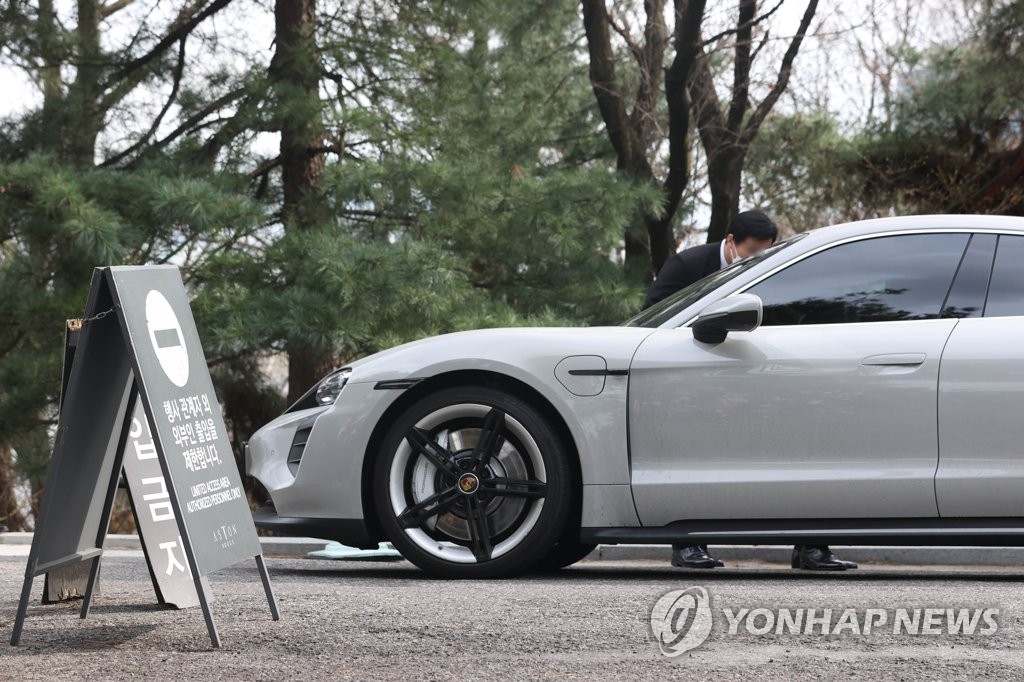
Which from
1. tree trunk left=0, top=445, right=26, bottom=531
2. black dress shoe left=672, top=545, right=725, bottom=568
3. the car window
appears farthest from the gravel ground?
tree trunk left=0, top=445, right=26, bottom=531

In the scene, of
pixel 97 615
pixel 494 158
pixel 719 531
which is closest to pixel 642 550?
pixel 719 531

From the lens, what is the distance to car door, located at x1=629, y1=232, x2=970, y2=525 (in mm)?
5457

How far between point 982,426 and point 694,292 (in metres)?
1.32

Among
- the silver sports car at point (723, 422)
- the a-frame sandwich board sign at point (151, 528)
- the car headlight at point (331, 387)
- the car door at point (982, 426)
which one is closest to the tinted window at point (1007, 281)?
the silver sports car at point (723, 422)

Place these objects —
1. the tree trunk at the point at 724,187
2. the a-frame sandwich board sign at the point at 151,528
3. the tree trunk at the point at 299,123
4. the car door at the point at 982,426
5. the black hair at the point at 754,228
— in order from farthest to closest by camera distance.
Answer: the tree trunk at the point at 724,187 → the tree trunk at the point at 299,123 → the black hair at the point at 754,228 → the car door at the point at 982,426 → the a-frame sandwich board sign at the point at 151,528

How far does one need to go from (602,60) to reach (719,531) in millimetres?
9680

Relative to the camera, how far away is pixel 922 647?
3.82 m

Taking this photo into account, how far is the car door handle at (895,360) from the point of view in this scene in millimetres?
5465

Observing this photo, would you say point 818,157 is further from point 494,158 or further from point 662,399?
point 662,399

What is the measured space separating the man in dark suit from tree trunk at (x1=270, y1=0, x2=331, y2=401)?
484 centimetres

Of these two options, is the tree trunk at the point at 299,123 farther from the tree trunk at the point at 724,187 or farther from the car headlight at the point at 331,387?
the car headlight at the point at 331,387

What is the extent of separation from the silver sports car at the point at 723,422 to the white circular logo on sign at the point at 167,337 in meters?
1.50

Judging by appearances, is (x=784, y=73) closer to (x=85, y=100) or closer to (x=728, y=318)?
(x=85, y=100)

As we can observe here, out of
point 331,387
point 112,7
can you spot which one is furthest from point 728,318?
point 112,7
